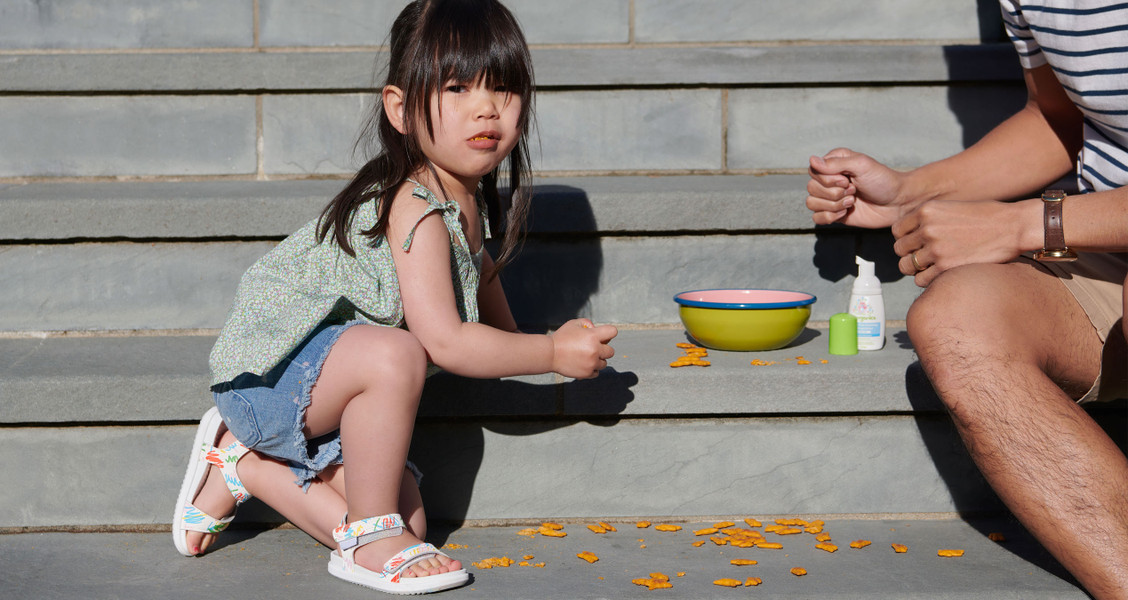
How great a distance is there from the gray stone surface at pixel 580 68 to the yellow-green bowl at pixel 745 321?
81cm

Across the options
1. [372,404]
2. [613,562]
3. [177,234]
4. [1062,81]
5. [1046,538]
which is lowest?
[613,562]

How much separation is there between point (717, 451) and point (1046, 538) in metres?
0.60

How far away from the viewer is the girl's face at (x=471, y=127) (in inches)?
70.8

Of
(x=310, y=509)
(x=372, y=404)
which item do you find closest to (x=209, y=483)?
(x=310, y=509)

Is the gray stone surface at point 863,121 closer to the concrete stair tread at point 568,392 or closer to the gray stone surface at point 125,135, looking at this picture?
the concrete stair tread at point 568,392

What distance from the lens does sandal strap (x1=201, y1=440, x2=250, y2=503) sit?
72.2 inches

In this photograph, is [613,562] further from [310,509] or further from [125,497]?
[125,497]

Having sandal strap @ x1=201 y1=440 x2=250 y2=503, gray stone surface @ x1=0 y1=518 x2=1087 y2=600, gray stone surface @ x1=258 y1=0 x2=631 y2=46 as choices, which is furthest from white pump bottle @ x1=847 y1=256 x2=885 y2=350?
sandal strap @ x1=201 y1=440 x2=250 y2=503

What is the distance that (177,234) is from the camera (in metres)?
2.32

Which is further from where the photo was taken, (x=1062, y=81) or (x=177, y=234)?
(x=177, y=234)

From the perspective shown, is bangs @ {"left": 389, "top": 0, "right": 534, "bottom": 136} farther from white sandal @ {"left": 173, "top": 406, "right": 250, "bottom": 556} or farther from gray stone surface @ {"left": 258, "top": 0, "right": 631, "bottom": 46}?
gray stone surface @ {"left": 258, "top": 0, "right": 631, "bottom": 46}

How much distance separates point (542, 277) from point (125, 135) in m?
1.18

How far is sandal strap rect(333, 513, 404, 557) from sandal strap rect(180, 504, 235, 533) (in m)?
0.27

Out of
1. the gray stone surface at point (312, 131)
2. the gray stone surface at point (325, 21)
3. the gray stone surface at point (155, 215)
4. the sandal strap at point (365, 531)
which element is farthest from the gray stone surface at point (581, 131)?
the sandal strap at point (365, 531)
